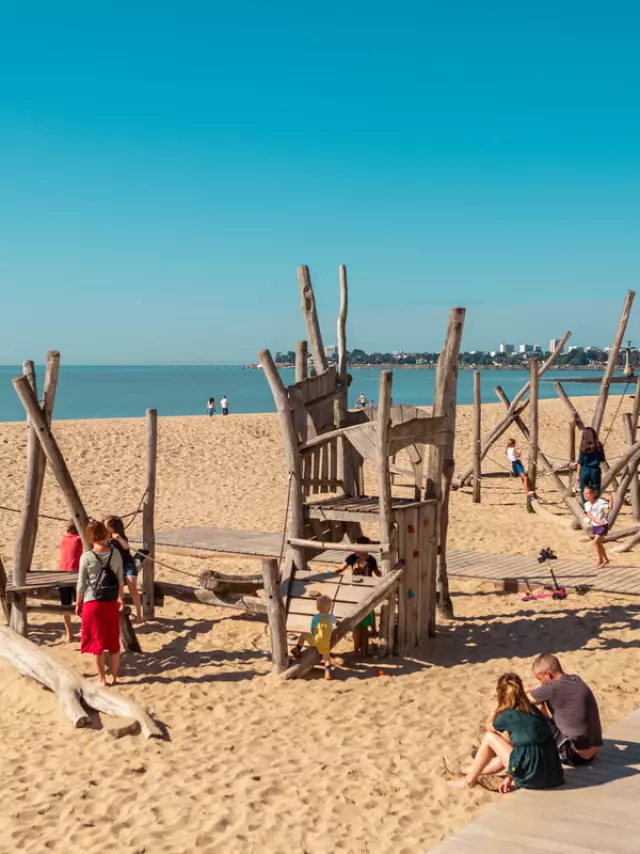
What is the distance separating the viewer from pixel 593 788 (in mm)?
5895

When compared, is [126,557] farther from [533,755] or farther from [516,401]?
[516,401]

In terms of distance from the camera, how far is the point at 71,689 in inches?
301

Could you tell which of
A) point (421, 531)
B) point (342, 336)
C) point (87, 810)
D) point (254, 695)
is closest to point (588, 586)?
point (421, 531)

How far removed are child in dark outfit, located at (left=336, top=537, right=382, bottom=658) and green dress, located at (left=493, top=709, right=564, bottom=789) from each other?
3.15 meters

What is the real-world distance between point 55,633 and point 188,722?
128 inches

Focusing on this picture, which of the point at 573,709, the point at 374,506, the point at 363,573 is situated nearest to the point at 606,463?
the point at 374,506

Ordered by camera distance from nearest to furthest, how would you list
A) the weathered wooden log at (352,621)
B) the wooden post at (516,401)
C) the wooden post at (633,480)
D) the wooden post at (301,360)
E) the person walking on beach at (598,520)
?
1. the weathered wooden log at (352,621)
2. the wooden post at (301,360)
3. the person walking on beach at (598,520)
4. the wooden post at (633,480)
5. the wooden post at (516,401)

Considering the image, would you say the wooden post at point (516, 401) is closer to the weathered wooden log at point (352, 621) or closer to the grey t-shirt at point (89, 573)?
the weathered wooden log at point (352, 621)

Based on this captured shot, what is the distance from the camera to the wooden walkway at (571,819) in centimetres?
508

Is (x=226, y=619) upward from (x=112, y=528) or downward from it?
downward

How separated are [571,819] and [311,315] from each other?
704cm

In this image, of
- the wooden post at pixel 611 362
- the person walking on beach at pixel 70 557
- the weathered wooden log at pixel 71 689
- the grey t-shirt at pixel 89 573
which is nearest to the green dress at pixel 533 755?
the weathered wooden log at pixel 71 689

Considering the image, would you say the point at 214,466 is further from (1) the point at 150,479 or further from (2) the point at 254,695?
(2) the point at 254,695

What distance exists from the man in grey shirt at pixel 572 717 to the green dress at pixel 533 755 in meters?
0.30
